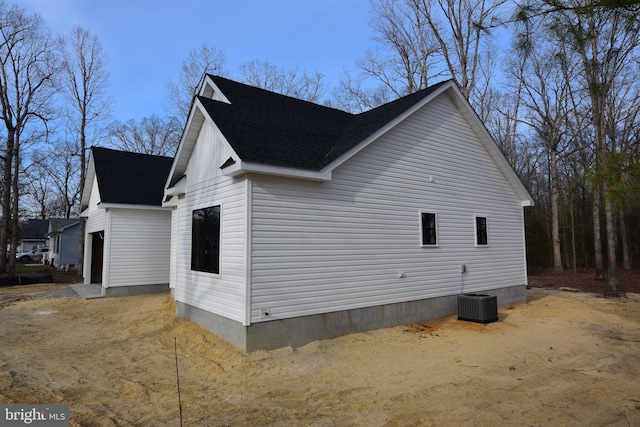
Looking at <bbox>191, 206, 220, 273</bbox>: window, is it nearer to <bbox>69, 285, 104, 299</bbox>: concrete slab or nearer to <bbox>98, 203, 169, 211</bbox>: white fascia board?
<bbox>98, 203, 169, 211</bbox>: white fascia board

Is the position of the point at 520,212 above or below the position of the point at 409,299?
above

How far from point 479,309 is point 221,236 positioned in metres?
6.81

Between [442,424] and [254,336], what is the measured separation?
3.71 meters

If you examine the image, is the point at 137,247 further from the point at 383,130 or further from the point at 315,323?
the point at 383,130

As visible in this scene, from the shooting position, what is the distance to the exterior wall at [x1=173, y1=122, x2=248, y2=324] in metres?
7.26

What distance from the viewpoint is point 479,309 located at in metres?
9.82

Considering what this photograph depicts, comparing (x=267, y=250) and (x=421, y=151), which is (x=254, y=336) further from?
(x=421, y=151)

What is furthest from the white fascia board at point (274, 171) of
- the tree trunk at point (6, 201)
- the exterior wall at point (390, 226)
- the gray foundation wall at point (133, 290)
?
the tree trunk at point (6, 201)

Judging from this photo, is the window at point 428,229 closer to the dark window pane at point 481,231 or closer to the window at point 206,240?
the dark window pane at point 481,231

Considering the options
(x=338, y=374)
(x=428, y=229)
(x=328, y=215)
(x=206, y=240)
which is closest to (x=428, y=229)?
(x=428, y=229)


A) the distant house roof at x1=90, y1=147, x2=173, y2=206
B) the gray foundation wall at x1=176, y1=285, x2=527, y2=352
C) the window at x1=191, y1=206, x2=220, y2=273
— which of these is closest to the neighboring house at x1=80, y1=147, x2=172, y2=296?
the distant house roof at x1=90, y1=147, x2=173, y2=206

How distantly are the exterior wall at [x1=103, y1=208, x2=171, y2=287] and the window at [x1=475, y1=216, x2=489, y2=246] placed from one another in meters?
11.6

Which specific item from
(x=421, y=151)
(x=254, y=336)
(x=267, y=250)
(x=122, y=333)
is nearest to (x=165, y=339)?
(x=122, y=333)

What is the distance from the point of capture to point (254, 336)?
22.8ft
